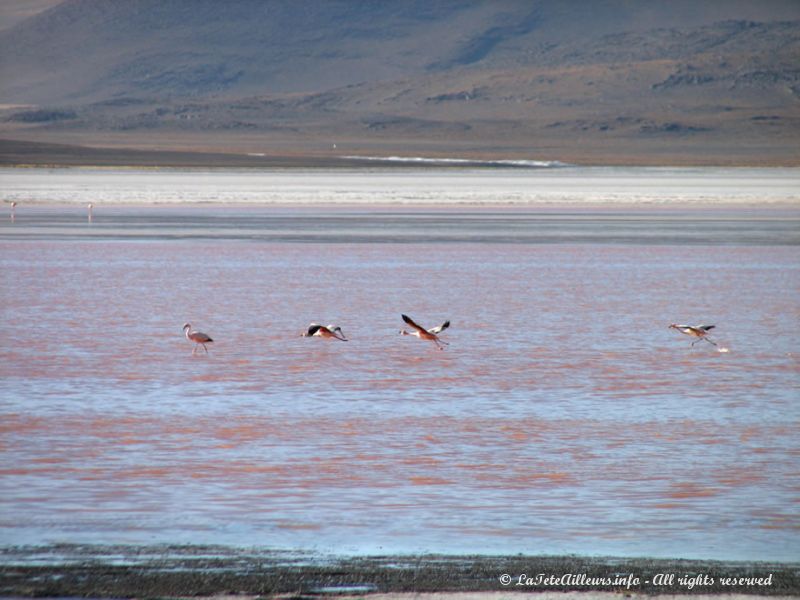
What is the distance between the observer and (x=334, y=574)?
6336 millimetres

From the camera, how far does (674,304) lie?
60.7 feet

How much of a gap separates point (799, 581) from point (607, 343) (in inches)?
333

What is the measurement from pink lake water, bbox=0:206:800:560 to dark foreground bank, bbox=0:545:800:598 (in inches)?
8.5

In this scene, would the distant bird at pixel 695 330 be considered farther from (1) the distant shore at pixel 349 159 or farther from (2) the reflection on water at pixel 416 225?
(1) the distant shore at pixel 349 159

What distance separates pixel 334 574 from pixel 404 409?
14.6ft

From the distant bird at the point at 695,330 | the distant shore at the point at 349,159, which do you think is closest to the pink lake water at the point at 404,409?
the distant bird at the point at 695,330

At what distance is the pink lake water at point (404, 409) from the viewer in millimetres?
7340

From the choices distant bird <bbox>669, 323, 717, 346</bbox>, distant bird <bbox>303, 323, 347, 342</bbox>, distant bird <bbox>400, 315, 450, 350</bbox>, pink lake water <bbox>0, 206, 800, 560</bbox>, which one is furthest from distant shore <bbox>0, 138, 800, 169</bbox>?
distant bird <bbox>669, 323, 717, 346</bbox>

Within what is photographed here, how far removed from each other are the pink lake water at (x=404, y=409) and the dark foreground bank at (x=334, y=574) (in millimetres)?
215

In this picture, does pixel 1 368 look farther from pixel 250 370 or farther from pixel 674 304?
pixel 674 304

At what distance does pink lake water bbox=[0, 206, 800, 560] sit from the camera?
24.1 feet

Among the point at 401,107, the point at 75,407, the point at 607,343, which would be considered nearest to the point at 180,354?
the point at 75,407

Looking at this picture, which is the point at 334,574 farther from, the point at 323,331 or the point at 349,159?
the point at 349,159

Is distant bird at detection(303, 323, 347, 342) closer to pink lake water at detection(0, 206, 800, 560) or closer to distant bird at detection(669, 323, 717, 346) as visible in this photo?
pink lake water at detection(0, 206, 800, 560)
